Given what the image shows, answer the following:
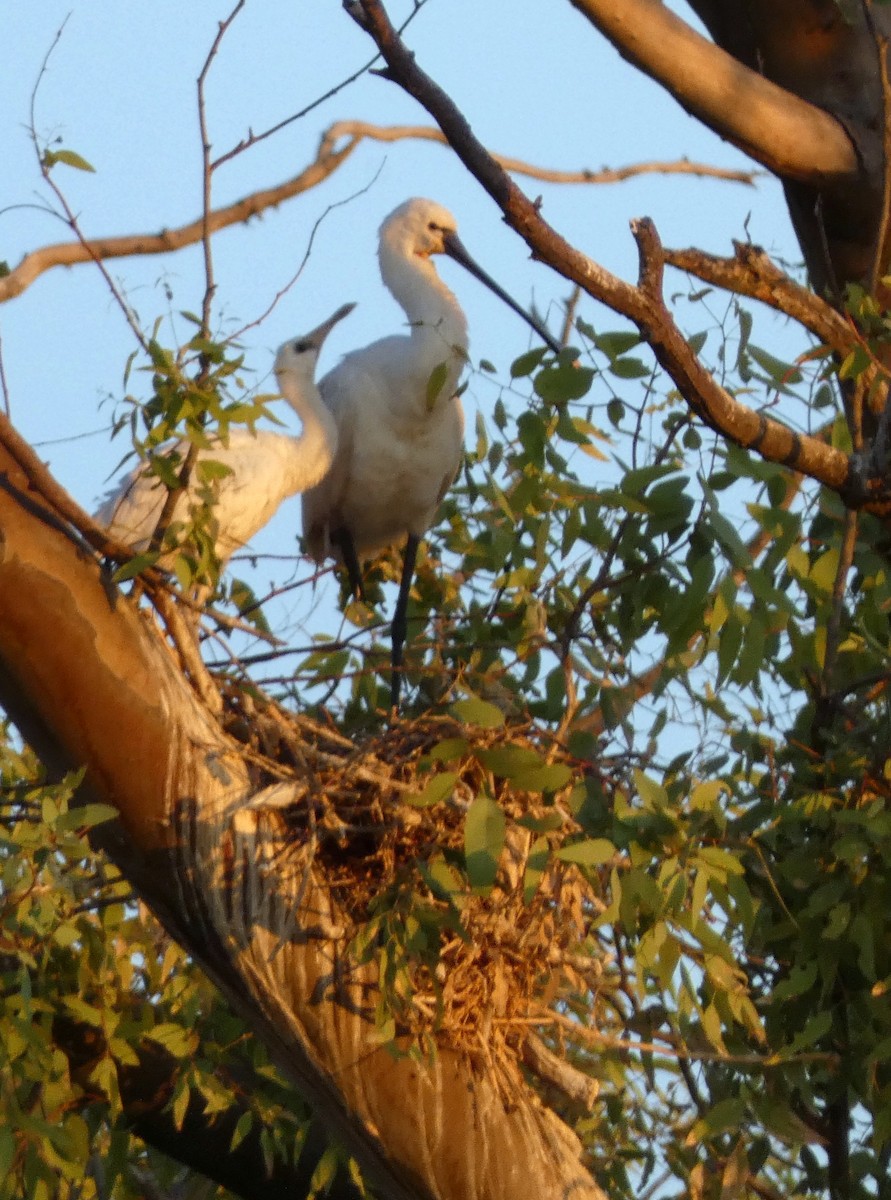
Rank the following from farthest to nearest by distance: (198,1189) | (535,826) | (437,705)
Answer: (198,1189) → (437,705) → (535,826)

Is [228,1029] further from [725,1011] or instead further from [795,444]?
[795,444]

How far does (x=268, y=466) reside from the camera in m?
4.28

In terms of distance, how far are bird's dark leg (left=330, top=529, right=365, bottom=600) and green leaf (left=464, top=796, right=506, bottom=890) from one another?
10.4ft

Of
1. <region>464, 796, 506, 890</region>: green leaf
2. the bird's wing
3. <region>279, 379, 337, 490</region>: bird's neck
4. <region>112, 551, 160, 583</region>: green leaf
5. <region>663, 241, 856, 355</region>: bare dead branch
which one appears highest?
the bird's wing

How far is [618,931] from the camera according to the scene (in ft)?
8.87

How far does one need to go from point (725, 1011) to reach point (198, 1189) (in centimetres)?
184

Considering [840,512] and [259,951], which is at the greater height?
[840,512]

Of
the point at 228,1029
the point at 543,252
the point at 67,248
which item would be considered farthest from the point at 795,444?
the point at 67,248

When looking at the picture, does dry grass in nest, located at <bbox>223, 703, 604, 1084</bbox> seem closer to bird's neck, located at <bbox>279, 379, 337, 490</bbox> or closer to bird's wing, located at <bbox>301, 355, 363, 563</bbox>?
bird's neck, located at <bbox>279, 379, 337, 490</bbox>

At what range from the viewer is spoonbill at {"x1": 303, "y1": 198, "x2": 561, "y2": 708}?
5195mm

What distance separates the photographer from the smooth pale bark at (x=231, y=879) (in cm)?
236

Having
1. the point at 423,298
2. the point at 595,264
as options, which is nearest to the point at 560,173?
the point at 423,298

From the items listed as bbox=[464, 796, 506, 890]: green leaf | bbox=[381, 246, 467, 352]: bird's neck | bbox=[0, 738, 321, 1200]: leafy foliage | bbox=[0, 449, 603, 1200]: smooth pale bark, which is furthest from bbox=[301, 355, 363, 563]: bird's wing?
bbox=[464, 796, 506, 890]: green leaf

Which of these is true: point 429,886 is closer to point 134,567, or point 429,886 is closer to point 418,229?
point 134,567
